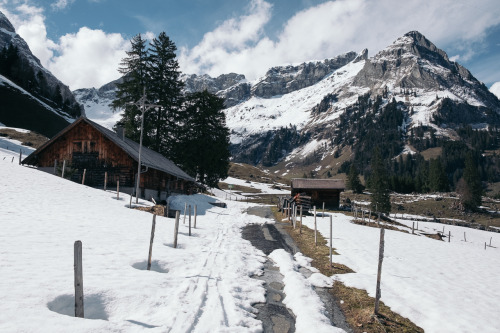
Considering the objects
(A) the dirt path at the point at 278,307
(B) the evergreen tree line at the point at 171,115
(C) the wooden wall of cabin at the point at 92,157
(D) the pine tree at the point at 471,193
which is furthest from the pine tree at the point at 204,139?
(D) the pine tree at the point at 471,193

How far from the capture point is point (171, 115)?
138ft

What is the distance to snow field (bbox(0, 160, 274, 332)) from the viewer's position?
579cm

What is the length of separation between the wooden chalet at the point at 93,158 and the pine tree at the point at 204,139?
1227 cm

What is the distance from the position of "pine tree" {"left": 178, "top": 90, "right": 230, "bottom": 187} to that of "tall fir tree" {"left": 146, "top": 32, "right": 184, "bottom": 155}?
5.76ft

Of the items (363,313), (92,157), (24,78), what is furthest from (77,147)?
(24,78)

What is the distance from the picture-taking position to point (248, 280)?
31.9ft

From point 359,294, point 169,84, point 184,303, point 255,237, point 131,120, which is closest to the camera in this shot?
point 184,303

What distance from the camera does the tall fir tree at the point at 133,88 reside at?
38.0 m

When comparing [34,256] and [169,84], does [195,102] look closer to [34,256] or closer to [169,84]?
[169,84]

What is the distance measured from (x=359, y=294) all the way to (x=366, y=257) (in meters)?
5.46

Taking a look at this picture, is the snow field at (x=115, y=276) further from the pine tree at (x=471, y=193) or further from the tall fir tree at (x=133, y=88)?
the pine tree at (x=471, y=193)

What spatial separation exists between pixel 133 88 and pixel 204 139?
39.0 feet

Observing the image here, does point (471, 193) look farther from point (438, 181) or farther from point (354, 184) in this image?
point (354, 184)

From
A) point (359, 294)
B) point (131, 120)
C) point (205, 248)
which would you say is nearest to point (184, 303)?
point (359, 294)
